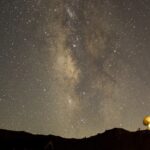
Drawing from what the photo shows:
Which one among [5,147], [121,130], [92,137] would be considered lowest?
→ [5,147]

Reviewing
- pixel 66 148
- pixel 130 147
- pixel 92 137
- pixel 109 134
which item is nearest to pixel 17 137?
pixel 66 148

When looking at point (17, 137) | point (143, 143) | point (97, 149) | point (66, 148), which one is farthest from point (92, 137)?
point (17, 137)

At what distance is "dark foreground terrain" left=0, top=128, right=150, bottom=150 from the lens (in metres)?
17.5

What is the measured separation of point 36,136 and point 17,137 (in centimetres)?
137

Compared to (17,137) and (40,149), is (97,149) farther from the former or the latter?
(17,137)

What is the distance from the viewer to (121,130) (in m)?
17.7

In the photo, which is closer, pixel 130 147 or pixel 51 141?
pixel 130 147

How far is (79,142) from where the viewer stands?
1869 centimetres

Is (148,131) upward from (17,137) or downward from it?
upward

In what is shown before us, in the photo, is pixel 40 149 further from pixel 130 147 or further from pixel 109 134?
pixel 130 147

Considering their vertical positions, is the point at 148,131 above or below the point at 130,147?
above

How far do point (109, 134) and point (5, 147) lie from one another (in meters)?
7.39

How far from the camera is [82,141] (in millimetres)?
18688

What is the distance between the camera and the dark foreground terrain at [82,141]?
57.3 feet
